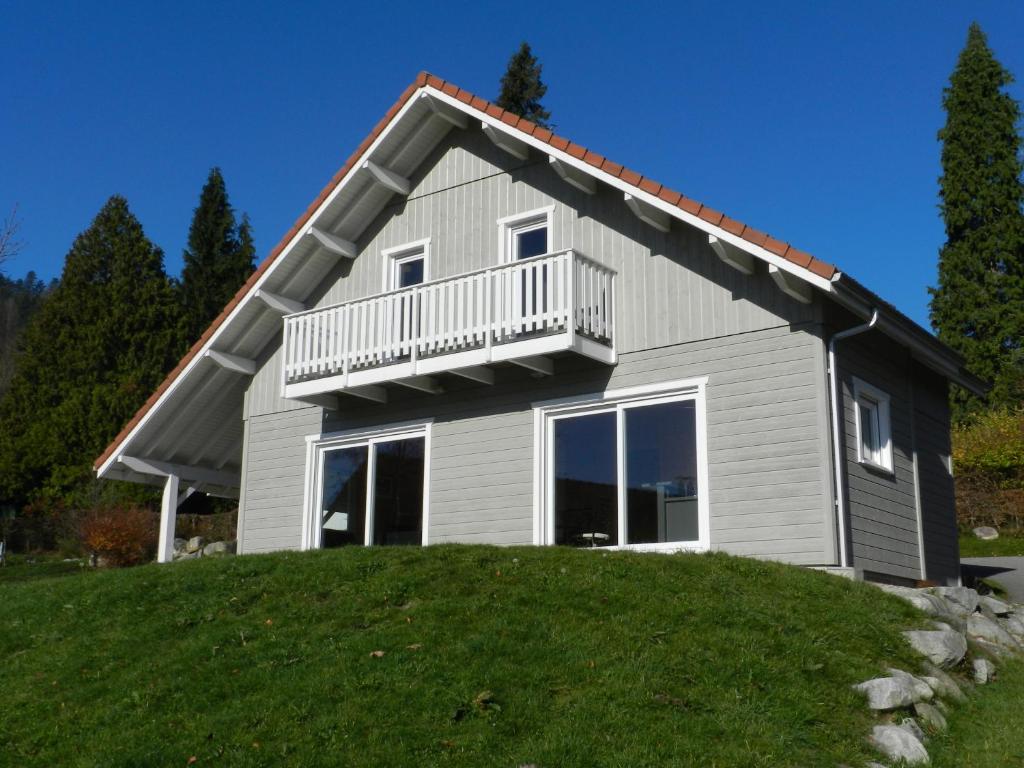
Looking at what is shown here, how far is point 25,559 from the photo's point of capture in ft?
103

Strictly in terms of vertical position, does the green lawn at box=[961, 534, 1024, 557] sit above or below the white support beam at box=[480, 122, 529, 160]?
below

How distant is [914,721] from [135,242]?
4040 cm

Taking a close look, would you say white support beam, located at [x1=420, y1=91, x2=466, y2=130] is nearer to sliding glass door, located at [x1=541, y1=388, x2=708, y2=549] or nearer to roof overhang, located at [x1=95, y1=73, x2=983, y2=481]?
roof overhang, located at [x1=95, y1=73, x2=983, y2=481]

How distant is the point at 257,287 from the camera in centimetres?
1817

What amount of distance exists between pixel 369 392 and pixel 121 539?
12772 mm

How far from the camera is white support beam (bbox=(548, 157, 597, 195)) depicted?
16.0 metres

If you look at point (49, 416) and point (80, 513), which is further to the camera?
point (49, 416)

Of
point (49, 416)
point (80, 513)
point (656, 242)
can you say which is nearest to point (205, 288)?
point (49, 416)

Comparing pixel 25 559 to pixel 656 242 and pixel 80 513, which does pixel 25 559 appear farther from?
pixel 656 242

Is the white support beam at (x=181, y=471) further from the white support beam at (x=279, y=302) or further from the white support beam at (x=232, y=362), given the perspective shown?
the white support beam at (x=279, y=302)

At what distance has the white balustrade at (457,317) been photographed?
48.6 feet

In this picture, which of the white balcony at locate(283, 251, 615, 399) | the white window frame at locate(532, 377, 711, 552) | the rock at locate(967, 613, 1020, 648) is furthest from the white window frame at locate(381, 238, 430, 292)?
the rock at locate(967, 613, 1020, 648)

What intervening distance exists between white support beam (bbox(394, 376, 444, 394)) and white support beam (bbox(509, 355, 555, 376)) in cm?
164

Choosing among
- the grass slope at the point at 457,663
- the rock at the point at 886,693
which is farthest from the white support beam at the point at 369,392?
the rock at the point at 886,693
